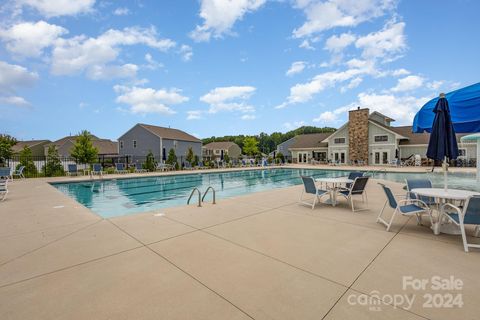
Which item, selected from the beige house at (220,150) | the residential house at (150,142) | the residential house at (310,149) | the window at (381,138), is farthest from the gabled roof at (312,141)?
the residential house at (150,142)

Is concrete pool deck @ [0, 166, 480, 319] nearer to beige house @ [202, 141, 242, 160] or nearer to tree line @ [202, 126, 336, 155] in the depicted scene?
beige house @ [202, 141, 242, 160]

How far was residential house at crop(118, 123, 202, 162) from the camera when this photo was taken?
1259 inches

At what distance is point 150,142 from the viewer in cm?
3244

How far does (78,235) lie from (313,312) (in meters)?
4.17

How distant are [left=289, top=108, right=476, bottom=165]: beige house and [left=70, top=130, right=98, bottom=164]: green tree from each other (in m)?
28.3

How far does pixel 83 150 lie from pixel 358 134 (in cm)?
3075

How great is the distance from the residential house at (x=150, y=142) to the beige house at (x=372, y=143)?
2137cm

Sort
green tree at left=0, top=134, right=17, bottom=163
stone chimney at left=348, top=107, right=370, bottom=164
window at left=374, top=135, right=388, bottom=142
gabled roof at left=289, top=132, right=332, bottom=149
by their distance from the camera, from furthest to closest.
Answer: gabled roof at left=289, top=132, right=332, bottom=149 → stone chimney at left=348, top=107, right=370, bottom=164 → window at left=374, top=135, right=388, bottom=142 → green tree at left=0, top=134, right=17, bottom=163

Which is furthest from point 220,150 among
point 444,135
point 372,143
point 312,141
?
point 444,135

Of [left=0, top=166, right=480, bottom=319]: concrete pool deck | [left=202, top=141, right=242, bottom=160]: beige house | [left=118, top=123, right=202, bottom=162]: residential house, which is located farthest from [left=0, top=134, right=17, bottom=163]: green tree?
[left=202, top=141, right=242, bottom=160]: beige house

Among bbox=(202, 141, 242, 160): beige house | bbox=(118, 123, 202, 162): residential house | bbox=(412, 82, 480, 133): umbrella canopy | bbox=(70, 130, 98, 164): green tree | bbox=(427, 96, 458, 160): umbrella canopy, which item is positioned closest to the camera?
bbox=(427, 96, 458, 160): umbrella canopy

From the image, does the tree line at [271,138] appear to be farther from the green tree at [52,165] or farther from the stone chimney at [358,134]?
the green tree at [52,165]

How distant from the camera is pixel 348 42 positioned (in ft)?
58.6

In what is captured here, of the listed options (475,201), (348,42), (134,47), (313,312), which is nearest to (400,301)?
(313,312)
